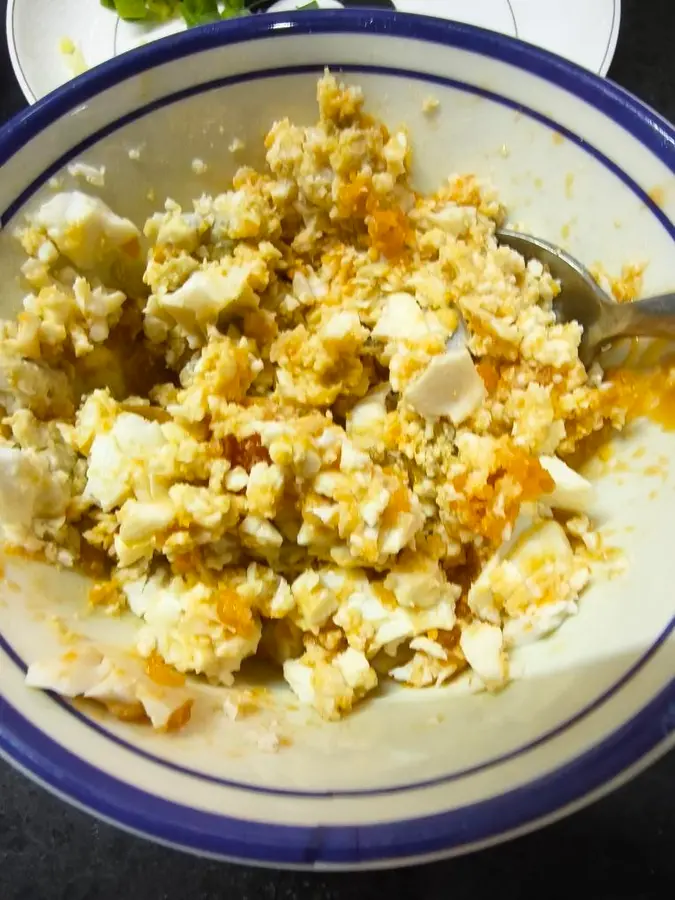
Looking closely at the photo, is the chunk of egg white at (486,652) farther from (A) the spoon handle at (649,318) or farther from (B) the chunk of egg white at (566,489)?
(A) the spoon handle at (649,318)

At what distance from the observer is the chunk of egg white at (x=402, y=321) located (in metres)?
0.87

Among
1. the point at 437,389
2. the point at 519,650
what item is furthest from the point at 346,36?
the point at 519,650

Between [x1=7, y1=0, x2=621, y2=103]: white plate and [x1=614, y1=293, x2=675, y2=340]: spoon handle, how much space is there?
2.22ft

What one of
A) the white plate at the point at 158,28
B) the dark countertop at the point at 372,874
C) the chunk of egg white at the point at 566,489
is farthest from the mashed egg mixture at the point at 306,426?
the white plate at the point at 158,28

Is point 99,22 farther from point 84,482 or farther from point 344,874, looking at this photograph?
point 344,874

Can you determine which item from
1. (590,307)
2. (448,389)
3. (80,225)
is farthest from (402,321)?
(80,225)

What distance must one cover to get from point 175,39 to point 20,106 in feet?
2.49

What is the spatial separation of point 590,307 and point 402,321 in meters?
0.21

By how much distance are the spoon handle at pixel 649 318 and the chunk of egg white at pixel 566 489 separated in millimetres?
161

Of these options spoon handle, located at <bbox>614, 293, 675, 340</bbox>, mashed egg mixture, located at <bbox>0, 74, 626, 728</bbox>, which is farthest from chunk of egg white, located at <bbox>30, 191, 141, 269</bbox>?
spoon handle, located at <bbox>614, 293, 675, 340</bbox>

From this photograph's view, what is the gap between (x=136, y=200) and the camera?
35.9 inches

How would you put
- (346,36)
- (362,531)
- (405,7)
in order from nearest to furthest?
(362,531) → (346,36) → (405,7)

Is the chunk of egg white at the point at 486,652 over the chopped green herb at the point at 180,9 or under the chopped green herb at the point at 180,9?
under

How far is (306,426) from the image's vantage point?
0.82 m
